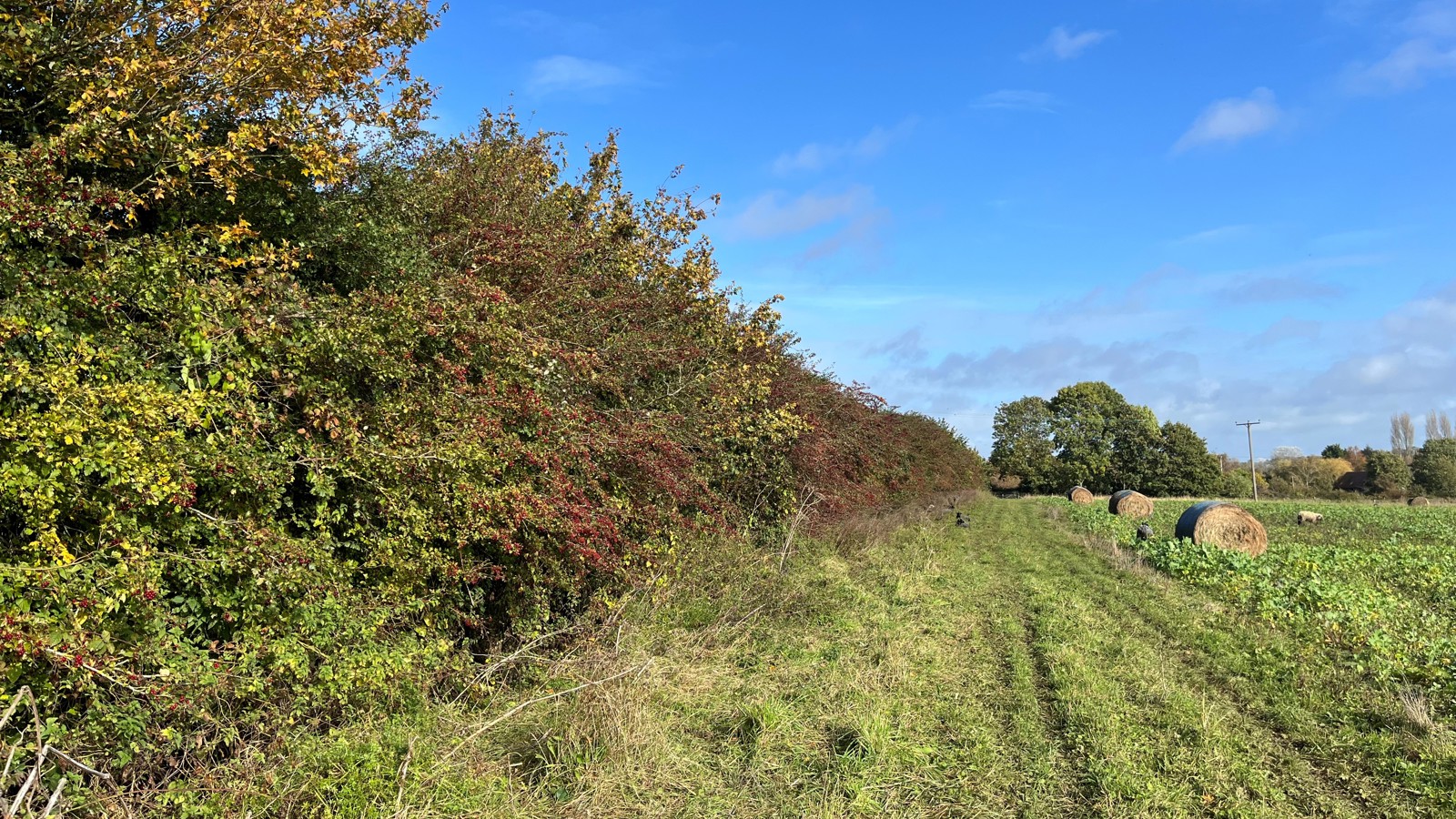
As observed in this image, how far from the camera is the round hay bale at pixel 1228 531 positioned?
1697 centimetres

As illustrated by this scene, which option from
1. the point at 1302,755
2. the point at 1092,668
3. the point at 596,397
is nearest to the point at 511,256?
the point at 596,397

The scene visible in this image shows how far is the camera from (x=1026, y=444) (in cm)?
7475

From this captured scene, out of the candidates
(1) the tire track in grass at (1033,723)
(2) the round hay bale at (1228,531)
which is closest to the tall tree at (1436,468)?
(2) the round hay bale at (1228,531)

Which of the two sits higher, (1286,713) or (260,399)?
(260,399)

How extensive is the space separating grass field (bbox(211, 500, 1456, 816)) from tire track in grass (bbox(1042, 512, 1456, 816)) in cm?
→ 2

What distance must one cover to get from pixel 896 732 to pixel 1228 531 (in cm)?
1526

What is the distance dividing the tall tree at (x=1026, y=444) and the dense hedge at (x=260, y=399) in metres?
71.8

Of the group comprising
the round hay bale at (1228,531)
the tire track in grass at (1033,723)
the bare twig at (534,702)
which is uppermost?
the round hay bale at (1228,531)

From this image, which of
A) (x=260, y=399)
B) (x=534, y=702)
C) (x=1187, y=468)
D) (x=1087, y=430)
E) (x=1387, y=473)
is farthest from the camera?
(x=1087, y=430)

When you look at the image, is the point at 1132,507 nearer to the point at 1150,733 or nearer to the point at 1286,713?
the point at 1286,713

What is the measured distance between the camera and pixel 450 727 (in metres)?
5.14

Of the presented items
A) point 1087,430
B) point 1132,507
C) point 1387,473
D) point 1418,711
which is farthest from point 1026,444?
point 1418,711

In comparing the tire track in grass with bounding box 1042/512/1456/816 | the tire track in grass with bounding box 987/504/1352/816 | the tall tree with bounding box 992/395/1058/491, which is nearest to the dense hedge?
the tire track in grass with bounding box 987/504/1352/816

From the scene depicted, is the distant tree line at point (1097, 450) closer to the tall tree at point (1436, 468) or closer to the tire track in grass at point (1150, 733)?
the tall tree at point (1436, 468)
